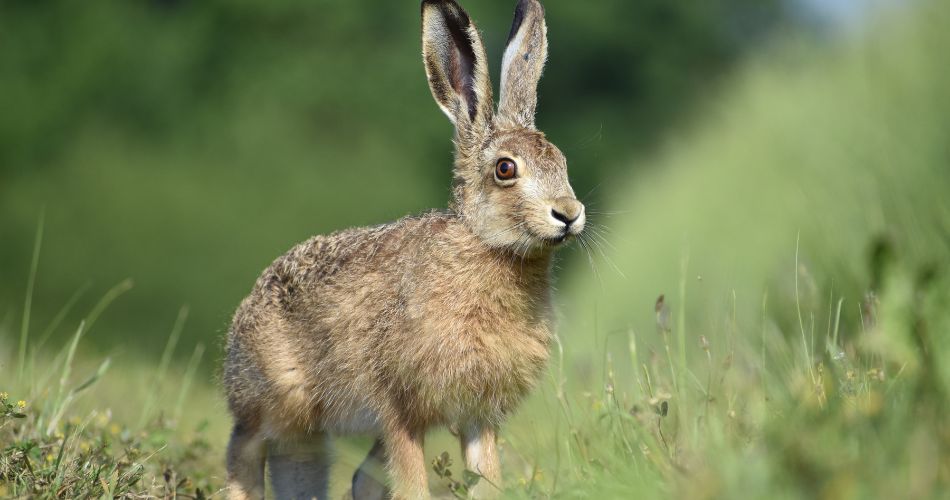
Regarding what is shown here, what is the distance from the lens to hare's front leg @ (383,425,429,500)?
5.02 m

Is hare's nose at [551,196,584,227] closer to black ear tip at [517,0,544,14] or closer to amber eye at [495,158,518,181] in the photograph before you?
amber eye at [495,158,518,181]

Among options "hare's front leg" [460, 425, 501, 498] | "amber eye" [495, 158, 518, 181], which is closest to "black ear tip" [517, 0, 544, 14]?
"amber eye" [495, 158, 518, 181]

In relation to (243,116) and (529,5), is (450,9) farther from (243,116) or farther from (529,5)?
(243,116)

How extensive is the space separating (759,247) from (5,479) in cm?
557

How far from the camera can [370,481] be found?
5648 mm

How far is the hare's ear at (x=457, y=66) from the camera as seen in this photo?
18.1ft

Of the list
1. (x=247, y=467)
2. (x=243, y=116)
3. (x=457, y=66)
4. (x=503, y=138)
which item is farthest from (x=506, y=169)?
(x=243, y=116)

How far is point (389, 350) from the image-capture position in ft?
17.0

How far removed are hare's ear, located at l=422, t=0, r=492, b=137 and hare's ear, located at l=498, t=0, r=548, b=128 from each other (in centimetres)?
10

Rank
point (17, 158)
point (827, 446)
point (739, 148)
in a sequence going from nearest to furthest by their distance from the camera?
1. point (827, 446)
2. point (739, 148)
3. point (17, 158)

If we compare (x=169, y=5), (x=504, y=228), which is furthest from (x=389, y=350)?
(x=169, y=5)

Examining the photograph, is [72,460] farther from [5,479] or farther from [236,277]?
[236,277]

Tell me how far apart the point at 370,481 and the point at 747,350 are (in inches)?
70.3

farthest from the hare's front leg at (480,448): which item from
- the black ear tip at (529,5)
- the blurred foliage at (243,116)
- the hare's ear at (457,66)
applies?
the blurred foliage at (243,116)
